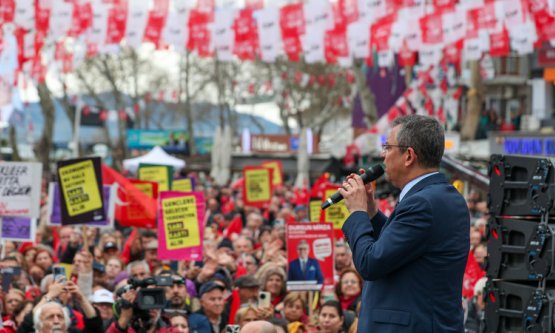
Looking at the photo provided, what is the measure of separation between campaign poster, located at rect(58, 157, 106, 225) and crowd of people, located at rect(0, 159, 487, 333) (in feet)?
1.73

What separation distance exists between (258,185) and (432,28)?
805cm

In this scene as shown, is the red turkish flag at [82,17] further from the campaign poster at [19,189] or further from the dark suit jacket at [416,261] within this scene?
the dark suit jacket at [416,261]

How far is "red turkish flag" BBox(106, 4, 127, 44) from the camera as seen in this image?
2823 cm

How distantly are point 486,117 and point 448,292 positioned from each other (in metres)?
42.1

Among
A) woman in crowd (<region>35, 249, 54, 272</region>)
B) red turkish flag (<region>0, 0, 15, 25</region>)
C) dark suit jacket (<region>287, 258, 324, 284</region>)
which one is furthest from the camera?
red turkish flag (<region>0, 0, 15, 25</region>)

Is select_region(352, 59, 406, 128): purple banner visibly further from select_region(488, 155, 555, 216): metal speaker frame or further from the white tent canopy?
select_region(488, 155, 555, 216): metal speaker frame

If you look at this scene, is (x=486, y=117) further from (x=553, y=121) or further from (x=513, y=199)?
(x=513, y=199)

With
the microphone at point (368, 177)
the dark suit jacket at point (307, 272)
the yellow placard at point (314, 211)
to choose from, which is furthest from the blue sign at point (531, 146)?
the microphone at point (368, 177)

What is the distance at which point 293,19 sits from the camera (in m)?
28.2

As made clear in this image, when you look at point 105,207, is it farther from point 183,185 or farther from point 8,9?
point 8,9

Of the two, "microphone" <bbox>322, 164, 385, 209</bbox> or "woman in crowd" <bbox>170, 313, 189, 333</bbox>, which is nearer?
"microphone" <bbox>322, 164, 385, 209</bbox>

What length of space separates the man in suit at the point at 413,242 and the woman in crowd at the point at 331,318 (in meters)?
3.98

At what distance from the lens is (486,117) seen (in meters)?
46.8

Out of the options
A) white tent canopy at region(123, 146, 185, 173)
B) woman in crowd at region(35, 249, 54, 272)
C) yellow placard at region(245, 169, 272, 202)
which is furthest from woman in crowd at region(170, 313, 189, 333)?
white tent canopy at region(123, 146, 185, 173)
